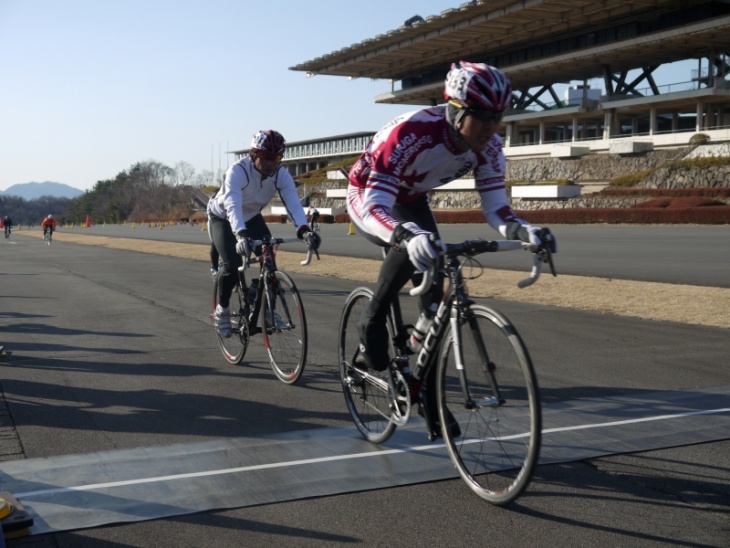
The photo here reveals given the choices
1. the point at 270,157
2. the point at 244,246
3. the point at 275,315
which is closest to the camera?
the point at 244,246

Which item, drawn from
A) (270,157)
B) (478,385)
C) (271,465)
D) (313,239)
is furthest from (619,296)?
(478,385)

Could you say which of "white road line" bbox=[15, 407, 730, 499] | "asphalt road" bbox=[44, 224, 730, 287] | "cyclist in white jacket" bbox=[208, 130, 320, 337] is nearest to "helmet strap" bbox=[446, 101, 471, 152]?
"white road line" bbox=[15, 407, 730, 499]

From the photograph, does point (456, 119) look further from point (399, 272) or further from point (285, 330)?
point (285, 330)

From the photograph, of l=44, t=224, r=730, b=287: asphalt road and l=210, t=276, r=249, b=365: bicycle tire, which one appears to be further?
l=44, t=224, r=730, b=287: asphalt road

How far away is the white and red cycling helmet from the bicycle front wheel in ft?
12.5

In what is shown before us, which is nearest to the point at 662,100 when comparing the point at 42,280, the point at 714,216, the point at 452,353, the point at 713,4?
the point at 713,4

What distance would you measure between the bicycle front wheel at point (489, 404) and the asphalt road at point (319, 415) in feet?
0.49

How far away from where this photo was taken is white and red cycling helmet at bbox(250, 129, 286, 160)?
758cm

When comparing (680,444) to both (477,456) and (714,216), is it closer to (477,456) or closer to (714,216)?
(477,456)

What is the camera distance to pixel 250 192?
8.05 m

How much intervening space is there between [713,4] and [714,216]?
3275cm

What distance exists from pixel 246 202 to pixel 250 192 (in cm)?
15

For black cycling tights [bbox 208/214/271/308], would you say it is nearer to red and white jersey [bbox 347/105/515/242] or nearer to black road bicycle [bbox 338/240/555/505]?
red and white jersey [bbox 347/105/515/242]

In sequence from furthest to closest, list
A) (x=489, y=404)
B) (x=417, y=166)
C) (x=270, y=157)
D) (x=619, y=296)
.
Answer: (x=619, y=296) → (x=270, y=157) → (x=417, y=166) → (x=489, y=404)
